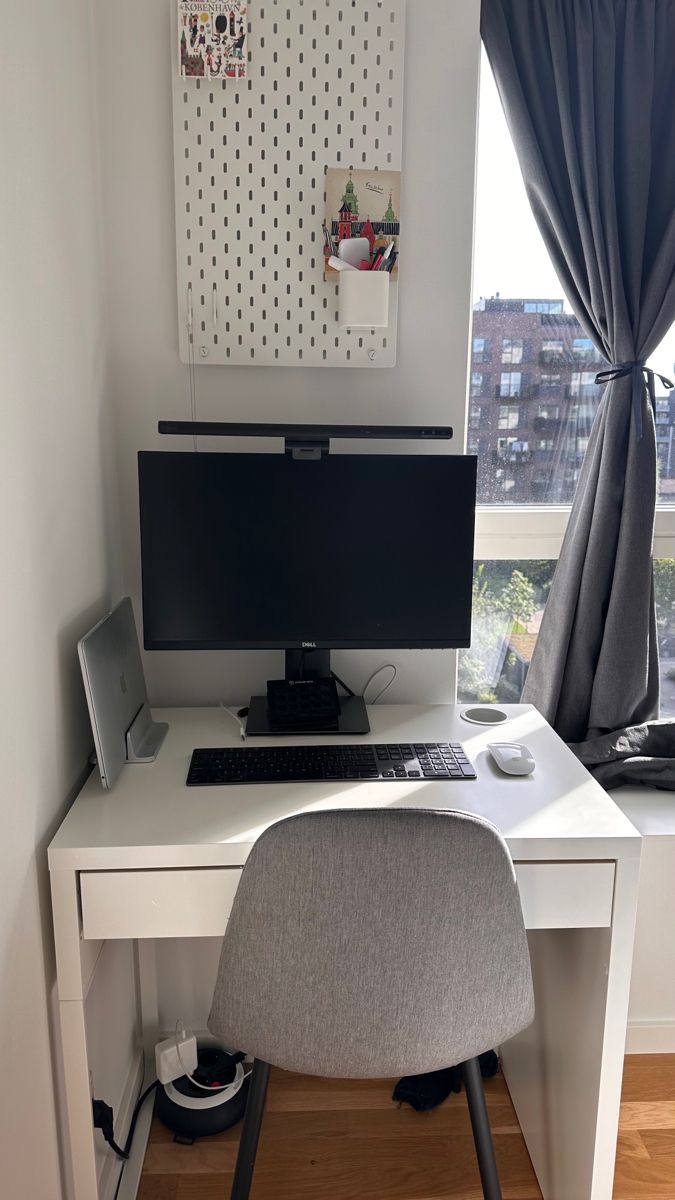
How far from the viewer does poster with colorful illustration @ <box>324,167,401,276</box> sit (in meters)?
1.73

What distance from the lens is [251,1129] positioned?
4.39 feet

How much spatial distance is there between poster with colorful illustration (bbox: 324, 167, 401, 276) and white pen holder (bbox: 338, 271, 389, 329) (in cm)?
8

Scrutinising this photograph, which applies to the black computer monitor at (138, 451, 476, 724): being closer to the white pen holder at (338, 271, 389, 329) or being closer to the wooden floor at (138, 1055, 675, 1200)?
the white pen holder at (338, 271, 389, 329)

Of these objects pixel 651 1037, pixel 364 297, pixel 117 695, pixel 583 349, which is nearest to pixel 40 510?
pixel 117 695

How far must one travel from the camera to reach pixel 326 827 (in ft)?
3.45

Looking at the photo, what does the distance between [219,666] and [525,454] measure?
0.87 metres

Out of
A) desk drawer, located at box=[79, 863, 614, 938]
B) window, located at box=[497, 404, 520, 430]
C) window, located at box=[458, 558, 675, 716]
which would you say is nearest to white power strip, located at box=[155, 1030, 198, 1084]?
desk drawer, located at box=[79, 863, 614, 938]

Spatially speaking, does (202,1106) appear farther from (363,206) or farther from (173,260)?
(363,206)

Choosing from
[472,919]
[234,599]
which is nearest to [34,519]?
[234,599]

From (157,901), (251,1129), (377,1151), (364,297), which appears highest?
(364,297)

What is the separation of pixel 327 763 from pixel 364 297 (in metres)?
0.86

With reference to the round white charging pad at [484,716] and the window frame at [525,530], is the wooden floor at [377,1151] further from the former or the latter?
the window frame at [525,530]

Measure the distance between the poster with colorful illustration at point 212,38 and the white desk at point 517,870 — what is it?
1.26 m

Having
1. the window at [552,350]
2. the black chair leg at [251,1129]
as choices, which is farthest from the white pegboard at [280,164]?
the black chair leg at [251,1129]
